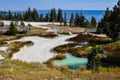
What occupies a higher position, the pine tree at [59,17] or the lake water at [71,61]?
the pine tree at [59,17]

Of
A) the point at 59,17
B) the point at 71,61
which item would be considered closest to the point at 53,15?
the point at 59,17

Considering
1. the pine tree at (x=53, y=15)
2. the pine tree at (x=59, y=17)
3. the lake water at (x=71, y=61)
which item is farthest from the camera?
the pine tree at (x=53, y=15)

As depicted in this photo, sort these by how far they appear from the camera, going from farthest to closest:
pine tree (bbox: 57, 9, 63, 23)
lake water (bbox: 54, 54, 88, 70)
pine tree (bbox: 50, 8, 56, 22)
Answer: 1. pine tree (bbox: 50, 8, 56, 22)
2. pine tree (bbox: 57, 9, 63, 23)
3. lake water (bbox: 54, 54, 88, 70)

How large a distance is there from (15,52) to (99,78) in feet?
127

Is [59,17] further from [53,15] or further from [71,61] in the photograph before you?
[71,61]

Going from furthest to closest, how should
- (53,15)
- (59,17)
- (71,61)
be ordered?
(59,17)
(53,15)
(71,61)

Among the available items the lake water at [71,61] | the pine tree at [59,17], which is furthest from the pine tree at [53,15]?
the lake water at [71,61]

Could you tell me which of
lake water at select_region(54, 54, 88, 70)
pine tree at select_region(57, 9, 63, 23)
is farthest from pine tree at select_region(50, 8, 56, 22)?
lake water at select_region(54, 54, 88, 70)

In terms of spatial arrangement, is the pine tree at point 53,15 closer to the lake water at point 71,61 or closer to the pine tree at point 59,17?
the pine tree at point 59,17

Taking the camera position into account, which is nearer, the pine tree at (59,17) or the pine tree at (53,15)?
the pine tree at (59,17)

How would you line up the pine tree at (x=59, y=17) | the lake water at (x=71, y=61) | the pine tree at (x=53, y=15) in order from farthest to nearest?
the pine tree at (x=53, y=15)
the pine tree at (x=59, y=17)
the lake water at (x=71, y=61)

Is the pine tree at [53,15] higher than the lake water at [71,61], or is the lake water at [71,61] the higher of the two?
the pine tree at [53,15]

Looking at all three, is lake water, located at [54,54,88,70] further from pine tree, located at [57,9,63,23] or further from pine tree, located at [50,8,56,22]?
pine tree, located at [50,8,56,22]

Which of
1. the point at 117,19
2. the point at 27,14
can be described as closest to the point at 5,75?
the point at 117,19
